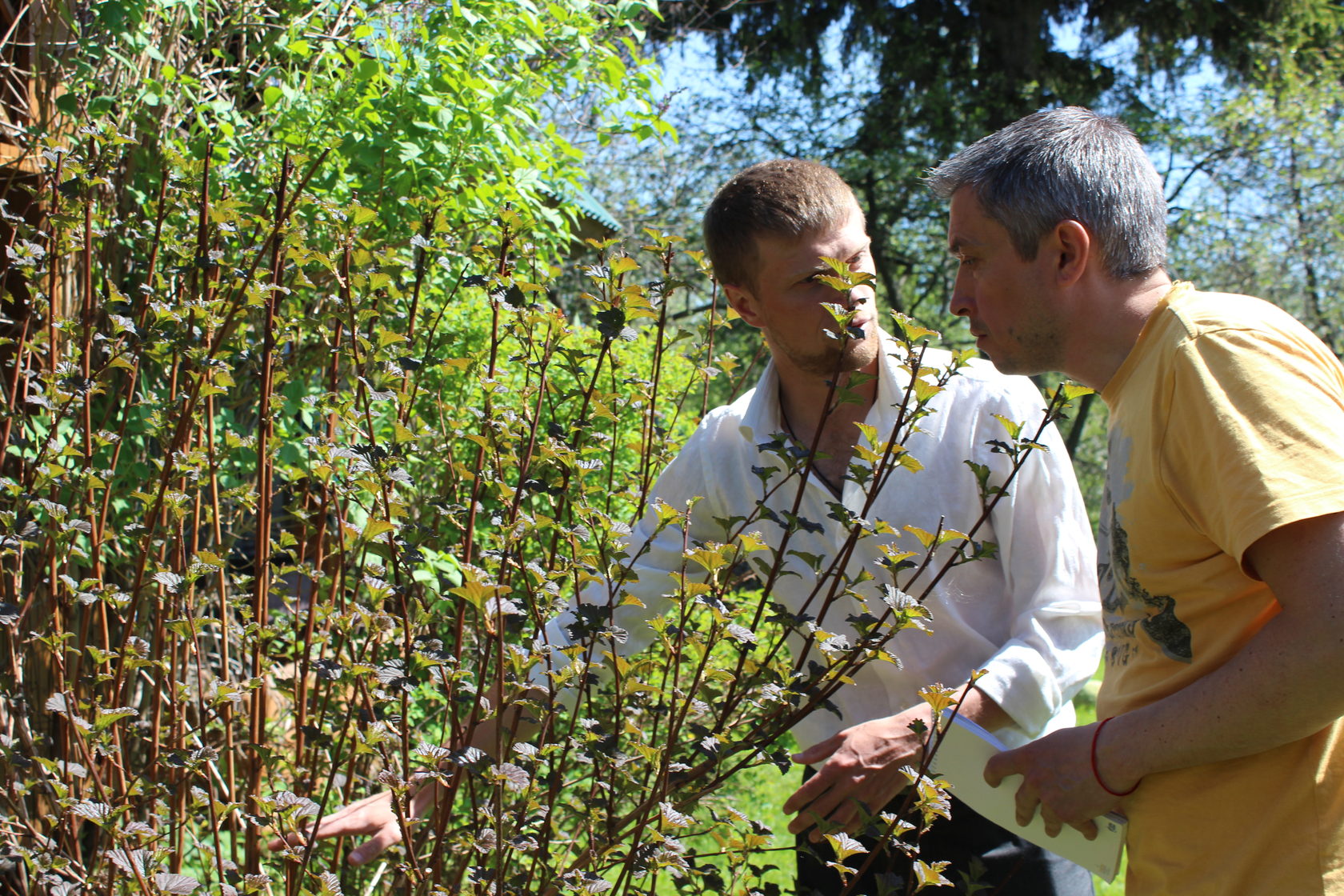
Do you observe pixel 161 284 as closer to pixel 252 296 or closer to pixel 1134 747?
pixel 252 296

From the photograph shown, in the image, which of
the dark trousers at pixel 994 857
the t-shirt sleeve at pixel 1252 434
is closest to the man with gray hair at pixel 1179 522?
the t-shirt sleeve at pixel 1252 434

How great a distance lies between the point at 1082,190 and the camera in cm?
153

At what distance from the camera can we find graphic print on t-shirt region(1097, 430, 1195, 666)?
140cm

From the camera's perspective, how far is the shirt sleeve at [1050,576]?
1.75 metres

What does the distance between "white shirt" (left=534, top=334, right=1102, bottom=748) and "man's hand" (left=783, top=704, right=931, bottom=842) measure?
19cm

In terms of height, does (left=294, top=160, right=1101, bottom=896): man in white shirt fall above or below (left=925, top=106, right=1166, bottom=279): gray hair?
below

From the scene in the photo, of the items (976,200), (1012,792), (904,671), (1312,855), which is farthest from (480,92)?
(1312,855)

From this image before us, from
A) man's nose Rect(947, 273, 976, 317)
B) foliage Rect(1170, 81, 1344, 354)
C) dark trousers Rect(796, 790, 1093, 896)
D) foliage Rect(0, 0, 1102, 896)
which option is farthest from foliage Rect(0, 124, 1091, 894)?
foliage Rect(1170, 81, 1344, 354)

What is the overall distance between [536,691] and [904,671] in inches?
31.4

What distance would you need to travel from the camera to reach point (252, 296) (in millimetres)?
1688

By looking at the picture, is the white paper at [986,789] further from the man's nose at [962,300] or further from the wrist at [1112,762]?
the man's nose at [962,300]

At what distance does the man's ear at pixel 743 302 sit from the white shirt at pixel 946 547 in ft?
0.43

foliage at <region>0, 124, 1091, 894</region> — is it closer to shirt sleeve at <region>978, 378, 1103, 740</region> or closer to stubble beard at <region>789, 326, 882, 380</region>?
shirt sleeve at <region>978, 378, 1103, 740</region>

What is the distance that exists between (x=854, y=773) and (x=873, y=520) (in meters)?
0.66
